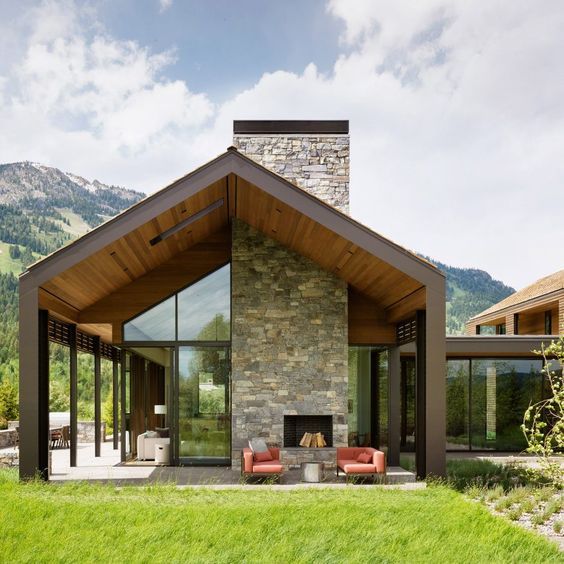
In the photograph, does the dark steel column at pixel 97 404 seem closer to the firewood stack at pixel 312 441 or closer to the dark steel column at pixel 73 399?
the dark steel column at pixel 73 399

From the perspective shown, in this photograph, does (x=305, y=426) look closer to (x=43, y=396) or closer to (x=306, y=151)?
(x=43, y=396)

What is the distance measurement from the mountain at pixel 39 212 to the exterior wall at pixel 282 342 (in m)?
58.3

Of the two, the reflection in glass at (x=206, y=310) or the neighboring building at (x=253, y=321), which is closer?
the neighboring building at (x=253, y=321)

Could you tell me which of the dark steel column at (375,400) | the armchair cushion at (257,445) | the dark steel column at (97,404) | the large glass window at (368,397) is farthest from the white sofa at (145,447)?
the dark steel column at (375,400)

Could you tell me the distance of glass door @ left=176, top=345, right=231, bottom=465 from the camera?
14305mm

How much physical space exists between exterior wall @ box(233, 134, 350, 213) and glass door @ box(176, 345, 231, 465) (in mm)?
4160

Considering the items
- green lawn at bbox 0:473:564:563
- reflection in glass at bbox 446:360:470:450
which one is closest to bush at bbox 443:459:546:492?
green lawn at bbox 0:473:564:563

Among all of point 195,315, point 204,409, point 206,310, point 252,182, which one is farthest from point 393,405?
point 252,182

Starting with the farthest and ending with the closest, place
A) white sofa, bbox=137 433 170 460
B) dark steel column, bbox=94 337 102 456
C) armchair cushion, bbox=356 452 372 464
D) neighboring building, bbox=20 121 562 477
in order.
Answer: dark steel column, bbox=94 337 102 456
white sofa, bbox=137 433 170 460
armchair cushion, bbox=356 452 372 464
neighboring building, bbox=20 121 562 477

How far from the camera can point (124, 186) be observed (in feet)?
418

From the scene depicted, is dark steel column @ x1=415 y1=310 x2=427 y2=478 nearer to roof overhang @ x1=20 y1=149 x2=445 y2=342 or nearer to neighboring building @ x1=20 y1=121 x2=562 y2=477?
neighboring building @ x1=20 y1=121 x2=562 y2=477

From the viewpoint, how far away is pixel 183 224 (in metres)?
12.5

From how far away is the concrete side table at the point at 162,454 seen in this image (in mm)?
14555

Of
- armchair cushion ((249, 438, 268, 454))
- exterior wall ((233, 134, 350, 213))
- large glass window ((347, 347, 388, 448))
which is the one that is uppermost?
exterior wall ((233, 134, 350, 213))
